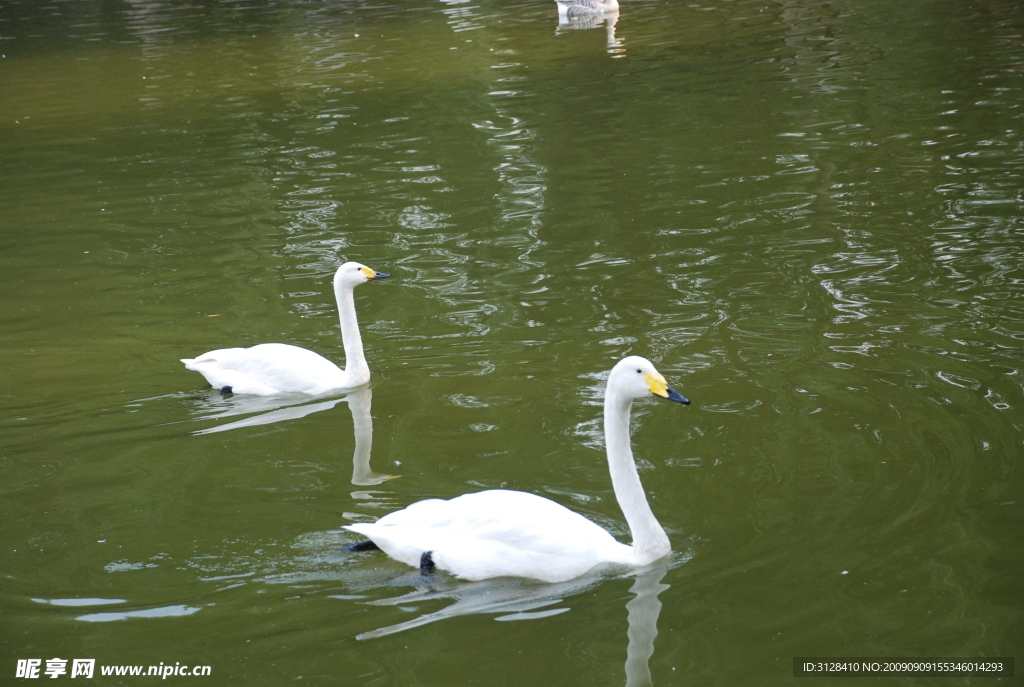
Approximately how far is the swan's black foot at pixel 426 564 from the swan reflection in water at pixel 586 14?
66.4 ft

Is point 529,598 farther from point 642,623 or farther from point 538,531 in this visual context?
point 642,623

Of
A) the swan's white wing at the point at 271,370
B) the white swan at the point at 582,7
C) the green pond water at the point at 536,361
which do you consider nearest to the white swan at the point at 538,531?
the green pond water at the point at 536,361

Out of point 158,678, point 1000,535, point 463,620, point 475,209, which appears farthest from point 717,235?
point 158,678

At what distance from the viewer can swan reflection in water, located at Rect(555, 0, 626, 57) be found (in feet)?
82.3

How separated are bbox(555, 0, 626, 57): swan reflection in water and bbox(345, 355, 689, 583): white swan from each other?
1993cm

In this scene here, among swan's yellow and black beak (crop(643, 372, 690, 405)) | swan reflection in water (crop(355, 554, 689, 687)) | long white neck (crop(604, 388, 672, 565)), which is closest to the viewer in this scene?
swan reflection in water (crop(355, 554, 689, 687))

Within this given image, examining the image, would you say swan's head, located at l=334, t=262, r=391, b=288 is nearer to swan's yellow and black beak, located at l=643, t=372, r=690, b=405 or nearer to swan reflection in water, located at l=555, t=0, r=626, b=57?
swan's yellow and black beak, located at l=643, t=372, r=690, b=405

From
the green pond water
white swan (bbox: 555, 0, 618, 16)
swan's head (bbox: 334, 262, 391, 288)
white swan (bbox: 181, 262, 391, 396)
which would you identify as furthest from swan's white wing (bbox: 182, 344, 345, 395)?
white swan (bbox: 555, 0, 618, 16)

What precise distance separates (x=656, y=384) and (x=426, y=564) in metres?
1.41

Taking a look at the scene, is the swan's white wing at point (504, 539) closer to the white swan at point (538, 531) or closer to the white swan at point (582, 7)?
the white swan at point (538, 531)

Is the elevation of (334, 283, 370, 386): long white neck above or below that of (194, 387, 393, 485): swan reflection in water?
above

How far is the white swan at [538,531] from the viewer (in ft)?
17.9

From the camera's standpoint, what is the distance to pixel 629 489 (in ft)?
18.5

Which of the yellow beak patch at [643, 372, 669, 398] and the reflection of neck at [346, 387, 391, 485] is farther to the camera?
the reflection of neck at [346, 387, 391, 485]
